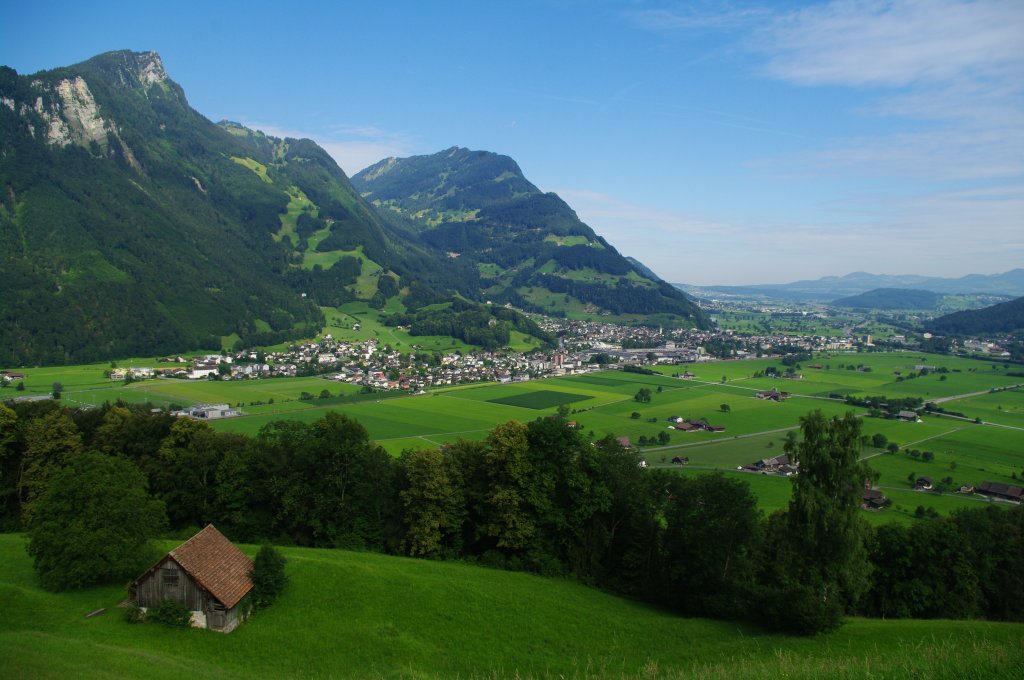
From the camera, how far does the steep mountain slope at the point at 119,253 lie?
343 ft

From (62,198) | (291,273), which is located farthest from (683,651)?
(291,273)

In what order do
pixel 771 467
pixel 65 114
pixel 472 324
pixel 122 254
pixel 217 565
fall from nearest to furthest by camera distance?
pixel 217 565, pixel 771 467, pixel 122 254, pixel 65 114, pixel 472 324

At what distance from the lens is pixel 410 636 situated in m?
18.5

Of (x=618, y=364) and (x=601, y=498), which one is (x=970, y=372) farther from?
(x=601, y=498)

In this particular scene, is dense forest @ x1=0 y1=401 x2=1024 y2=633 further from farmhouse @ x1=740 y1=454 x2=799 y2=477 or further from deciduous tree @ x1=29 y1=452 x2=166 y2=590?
farmhouse @ x1=740 y1=454 x2=799 y2=477

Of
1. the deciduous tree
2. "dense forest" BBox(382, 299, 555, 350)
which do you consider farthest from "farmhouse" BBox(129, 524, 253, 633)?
"dense forest" BBox(382, 299, 555, 350)

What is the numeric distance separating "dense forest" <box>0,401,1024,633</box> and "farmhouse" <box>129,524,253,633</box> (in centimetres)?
234

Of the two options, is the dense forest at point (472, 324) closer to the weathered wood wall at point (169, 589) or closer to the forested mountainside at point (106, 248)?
the forested mountainside at point (106, 248)

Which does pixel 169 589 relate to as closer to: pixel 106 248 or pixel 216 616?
pixel 216 616

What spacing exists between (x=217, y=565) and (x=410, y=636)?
704 cm

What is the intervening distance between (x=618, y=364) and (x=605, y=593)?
104m

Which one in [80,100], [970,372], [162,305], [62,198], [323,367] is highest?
[80,100]

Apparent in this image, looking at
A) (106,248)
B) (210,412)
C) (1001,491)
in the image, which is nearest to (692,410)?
(1001,491)

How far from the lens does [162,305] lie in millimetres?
122562
